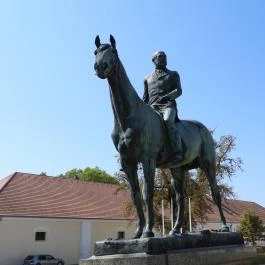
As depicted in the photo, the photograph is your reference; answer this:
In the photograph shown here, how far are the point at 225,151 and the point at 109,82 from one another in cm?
2453

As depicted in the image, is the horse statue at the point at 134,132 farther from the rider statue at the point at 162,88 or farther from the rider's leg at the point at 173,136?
the rider statue at the point at 162,88

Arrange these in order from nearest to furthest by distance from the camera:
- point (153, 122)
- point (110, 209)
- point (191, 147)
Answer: point (153, 122) → point (191, 147) → point (110, 209)

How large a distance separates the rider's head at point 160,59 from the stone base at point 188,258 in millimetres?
2955

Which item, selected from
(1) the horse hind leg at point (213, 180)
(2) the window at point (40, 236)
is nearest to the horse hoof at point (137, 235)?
(1) the horse hind leg at point (213, 180)

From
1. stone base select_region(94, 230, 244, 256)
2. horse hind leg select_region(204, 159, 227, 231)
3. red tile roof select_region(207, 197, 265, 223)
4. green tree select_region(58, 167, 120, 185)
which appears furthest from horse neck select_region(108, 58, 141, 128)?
green tree select_region(58, 167, 120, 185)

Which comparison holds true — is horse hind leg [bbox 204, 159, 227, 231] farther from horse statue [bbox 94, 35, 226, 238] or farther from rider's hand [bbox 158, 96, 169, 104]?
rider's hand [bbox 158, 96, 169, 104]

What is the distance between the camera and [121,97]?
20.4 ft

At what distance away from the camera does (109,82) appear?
6.20 m

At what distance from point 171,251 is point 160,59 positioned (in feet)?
10.2

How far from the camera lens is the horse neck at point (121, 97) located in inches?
243

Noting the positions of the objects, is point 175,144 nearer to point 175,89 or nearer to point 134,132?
point 134,132

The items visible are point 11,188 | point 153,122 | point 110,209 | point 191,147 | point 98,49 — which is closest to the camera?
point 98,49

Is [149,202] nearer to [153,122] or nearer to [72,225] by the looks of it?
[153,122]

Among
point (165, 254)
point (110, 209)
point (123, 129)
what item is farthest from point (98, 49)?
point (110, 209)
